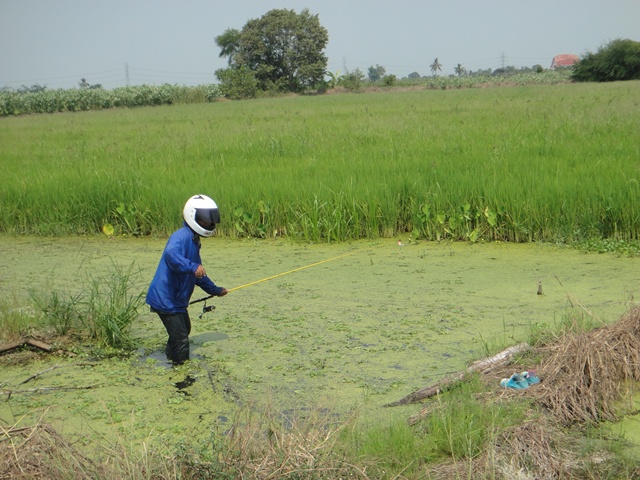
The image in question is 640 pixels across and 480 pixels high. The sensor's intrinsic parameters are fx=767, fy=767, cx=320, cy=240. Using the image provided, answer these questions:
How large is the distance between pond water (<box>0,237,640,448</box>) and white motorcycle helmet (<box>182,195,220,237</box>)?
29.1 inches

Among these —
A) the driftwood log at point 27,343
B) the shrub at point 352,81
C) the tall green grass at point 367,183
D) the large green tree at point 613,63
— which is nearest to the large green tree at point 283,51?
the shrub at point 352,81

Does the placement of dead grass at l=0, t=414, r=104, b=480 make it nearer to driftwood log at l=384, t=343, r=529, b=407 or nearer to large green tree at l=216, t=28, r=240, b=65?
driftwood log at l=384, t=343, r=529, b=407

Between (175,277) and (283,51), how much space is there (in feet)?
166

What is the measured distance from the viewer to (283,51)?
52.9 meters

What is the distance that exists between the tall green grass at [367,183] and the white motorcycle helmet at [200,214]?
9.79 feet

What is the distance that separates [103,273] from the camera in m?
6.36

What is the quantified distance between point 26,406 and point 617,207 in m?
4.98

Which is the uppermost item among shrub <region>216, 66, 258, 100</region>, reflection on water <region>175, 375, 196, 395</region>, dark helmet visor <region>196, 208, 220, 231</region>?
shrub <region>216, 66, 258, 100</region>

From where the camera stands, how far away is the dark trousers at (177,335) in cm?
421

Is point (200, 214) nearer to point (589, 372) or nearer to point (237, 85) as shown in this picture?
point (589, 372)

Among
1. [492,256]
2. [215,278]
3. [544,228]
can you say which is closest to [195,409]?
[215,278]

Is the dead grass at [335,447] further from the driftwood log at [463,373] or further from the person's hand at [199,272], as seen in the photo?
the person's hand at [199,272]

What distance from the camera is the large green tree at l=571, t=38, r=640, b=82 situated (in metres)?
38.3

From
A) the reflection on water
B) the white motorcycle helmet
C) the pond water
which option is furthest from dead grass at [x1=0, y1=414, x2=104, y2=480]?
the white motorcycle helmet
